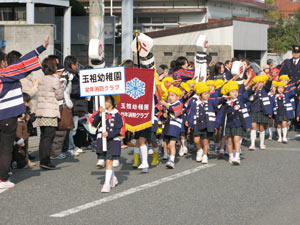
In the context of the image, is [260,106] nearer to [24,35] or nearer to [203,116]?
[203,116]

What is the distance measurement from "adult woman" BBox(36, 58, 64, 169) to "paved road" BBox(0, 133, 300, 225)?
1.70 feet

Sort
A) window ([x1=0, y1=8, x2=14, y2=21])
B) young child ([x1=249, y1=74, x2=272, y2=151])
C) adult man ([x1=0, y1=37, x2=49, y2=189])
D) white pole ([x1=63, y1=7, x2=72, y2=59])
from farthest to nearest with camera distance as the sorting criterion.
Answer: white pole ([x1=63, y1=7, x2=72, y2=59]) < window ([x1=0, y1=8, x2=14, y2=21]) < young child ([x1=249, y1=74, x2=272, y2=151]) < adult man ([x1=0, y1=37, x2=49, y2=189])

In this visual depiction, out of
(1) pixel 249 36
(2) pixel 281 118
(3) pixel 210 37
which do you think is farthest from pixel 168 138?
(1) pixel 249 36

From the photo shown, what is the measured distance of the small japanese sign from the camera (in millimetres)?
A: 8070

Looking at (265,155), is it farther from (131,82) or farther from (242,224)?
(242,224)

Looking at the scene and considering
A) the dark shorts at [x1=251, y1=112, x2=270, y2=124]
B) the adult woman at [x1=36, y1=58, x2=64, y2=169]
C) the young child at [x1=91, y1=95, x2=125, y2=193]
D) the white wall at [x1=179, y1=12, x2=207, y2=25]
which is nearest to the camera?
the young child at [x1=91, y1=95, x2=125, y2=193]

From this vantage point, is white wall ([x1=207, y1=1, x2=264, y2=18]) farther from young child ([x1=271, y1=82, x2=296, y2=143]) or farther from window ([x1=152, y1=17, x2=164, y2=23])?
young child ([x1=271, y1=82, x2=296, y2=143])

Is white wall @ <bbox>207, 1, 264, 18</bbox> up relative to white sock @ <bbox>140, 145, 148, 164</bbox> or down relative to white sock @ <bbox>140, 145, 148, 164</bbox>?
up

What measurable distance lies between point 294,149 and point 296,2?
5760 cm

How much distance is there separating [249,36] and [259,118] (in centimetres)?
1835

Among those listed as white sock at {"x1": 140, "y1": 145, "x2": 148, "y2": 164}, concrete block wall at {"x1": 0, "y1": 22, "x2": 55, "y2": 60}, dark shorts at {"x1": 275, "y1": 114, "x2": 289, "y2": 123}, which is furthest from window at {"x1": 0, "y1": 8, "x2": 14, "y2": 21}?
white sock at {"x1": 140, "y1": 145, "x2": 148, "y2": 164}

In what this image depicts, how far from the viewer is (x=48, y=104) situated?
32.2 ft

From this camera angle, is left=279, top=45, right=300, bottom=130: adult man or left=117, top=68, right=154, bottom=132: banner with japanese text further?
left=279, top=45, right=300, bottom=130: adult man

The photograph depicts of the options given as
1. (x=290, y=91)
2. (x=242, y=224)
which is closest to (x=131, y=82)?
(x=242, y=224)
